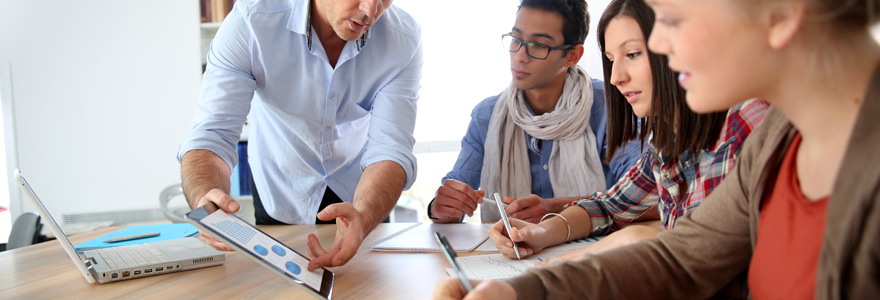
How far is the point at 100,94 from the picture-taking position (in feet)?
11.5

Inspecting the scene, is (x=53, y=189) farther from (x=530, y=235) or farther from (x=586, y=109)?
(x=530, y=235)

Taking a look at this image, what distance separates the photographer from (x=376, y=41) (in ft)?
6.29

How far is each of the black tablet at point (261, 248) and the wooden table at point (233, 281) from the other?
0.03 metres

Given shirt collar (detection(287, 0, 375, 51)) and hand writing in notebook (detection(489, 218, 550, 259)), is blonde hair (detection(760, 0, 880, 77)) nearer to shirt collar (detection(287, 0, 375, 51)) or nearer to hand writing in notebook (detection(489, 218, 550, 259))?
hand writing in notebook (detection(489, 218, 550, 259))

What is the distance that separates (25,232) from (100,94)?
1674mm

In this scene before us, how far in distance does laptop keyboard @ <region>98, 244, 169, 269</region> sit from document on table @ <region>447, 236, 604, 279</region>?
0.62 m

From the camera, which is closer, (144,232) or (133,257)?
(133,257)

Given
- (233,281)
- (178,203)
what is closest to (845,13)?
(233,281)

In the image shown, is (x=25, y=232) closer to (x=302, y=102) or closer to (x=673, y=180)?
(x=302, y=102)

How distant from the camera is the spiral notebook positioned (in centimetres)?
137

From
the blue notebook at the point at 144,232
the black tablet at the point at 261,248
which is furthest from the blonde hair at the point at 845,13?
the blue notebook at the point at 144,232

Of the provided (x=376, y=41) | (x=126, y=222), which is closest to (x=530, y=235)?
(x=376, y=41)

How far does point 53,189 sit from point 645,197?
133 inches

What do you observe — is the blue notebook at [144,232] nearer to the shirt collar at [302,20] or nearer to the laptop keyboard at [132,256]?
the laptop keyboard at [132,256]
